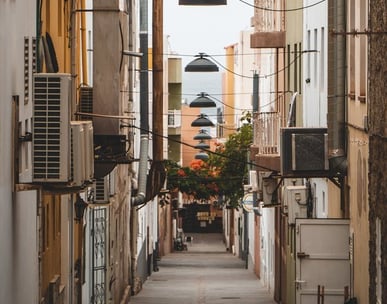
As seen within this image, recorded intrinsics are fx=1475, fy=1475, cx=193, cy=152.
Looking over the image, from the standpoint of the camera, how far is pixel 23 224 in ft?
51.7

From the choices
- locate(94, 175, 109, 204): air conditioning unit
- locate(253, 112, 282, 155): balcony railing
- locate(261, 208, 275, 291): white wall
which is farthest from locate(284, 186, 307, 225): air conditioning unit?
locate(261, 208, 275, 291): white wall

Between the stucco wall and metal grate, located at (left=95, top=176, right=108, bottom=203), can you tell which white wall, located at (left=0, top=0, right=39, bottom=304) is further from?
metal grate, located at (left=95, top=176, right=108, bottom=203)

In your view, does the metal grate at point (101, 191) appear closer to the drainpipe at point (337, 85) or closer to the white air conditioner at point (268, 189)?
the white air conditioner at point (268, 189)

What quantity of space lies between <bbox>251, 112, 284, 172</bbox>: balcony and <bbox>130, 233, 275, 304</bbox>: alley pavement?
5.99 metres

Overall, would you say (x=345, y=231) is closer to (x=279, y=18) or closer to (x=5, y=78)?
(x=5, y=78)

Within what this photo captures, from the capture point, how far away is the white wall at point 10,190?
537 inches

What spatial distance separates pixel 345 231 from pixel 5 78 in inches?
339

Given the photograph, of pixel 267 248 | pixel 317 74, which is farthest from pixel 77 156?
pixel 267 248

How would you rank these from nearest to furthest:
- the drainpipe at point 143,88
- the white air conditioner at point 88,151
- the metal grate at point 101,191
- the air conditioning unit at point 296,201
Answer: the white air conditioner at point 88,151 < the metal grate at point 101,191 < the air conditioning unit at point 296,201 < the drainpipe at point 143,88

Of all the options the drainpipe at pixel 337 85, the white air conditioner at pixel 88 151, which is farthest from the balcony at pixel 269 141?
the white air conditioner at pixel 88 151

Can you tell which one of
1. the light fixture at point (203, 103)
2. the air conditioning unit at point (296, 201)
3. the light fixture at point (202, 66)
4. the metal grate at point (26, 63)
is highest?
the light fixture at point (202, 66)

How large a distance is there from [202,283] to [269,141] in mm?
13503

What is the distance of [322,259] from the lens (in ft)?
70.1

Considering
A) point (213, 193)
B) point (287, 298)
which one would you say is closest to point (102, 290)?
point (287, 298)
